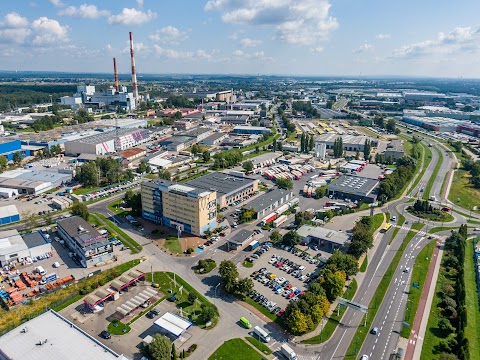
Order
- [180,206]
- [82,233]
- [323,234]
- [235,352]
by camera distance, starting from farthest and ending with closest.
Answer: [180,206]
[323,234]
[82,233]
[235,352]

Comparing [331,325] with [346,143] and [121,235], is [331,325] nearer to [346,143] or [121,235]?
[121,235]

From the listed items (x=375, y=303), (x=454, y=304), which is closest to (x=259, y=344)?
(x=375, y=303)

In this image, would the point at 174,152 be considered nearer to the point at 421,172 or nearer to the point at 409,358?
the point at 421,172

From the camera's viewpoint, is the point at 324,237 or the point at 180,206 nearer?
the point at 324,237

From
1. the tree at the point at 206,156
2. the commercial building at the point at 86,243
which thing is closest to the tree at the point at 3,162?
the commercial building at the point at 86,243

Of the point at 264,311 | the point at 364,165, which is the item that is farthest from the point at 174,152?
the point at 264,311

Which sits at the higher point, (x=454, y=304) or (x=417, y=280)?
(x=454, y=304)

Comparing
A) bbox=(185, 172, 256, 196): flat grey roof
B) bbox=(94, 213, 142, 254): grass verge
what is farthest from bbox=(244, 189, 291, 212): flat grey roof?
bbox=(94, 213, 142, 254): grass verge
